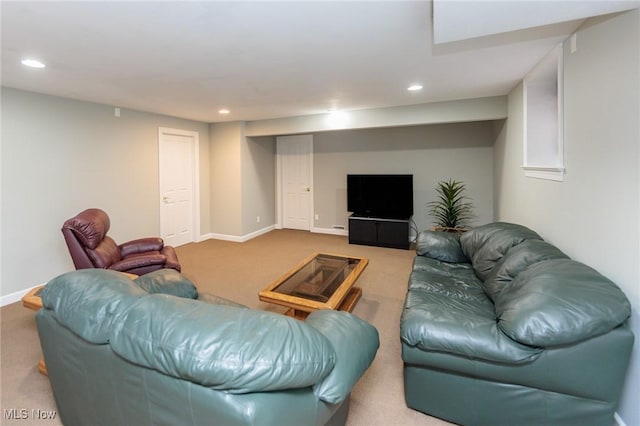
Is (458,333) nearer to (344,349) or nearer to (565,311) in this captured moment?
(565,311)

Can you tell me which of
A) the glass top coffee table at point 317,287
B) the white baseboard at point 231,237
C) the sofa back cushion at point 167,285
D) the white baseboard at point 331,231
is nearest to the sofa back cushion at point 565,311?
the glass top coffee table at point 317,287

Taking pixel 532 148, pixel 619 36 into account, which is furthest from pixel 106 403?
pixel 532 148

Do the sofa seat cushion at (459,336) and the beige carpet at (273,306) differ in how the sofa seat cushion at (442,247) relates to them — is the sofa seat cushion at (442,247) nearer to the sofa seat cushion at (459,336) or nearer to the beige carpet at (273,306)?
the beige carpet at (273,306)

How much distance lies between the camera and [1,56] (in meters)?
2.45

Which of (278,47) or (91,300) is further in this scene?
(278,47)

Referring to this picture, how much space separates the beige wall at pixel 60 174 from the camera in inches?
133

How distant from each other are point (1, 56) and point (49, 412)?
266cm

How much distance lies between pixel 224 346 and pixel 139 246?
328 cm

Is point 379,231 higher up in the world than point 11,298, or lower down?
higher up

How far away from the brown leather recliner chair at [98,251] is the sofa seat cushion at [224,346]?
7.51ft

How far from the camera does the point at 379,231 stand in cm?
558

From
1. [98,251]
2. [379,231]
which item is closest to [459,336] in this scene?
[98,251]

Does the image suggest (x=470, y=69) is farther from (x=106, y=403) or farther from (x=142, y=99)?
(x=142, y=99)

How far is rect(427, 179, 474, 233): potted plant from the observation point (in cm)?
505
